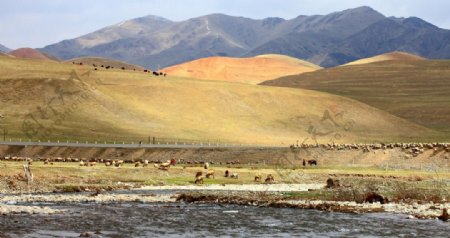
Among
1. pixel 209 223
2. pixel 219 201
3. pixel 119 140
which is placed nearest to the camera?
pixel 209 223

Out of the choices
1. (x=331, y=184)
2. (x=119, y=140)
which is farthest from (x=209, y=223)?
(x=119, y=140)

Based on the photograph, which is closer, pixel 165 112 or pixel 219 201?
pixel 219 201

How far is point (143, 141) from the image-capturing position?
133 m

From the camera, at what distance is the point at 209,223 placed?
4416cm

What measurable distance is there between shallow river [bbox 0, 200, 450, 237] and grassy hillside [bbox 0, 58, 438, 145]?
275 feet

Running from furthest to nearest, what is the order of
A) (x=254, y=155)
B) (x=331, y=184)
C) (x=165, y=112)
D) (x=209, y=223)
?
1. (x=165, y=112)
2. (x=254, y=155)
3. (x=331, y=184)
4. (x=209, y=223)

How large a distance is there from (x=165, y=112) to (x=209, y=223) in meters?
123

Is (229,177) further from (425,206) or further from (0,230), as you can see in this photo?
(0,230)

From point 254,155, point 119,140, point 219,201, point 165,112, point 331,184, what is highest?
point 165,112

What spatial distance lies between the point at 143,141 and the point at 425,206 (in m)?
86.5

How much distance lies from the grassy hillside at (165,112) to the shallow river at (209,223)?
8387 cm

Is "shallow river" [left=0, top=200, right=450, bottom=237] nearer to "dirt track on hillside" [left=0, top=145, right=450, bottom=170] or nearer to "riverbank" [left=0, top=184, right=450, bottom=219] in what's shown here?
"riverbank" [left=0, top=184, right=450, bottom=219]

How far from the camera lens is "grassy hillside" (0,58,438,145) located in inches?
5600

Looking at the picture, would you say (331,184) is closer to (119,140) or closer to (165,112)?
(119,140)
